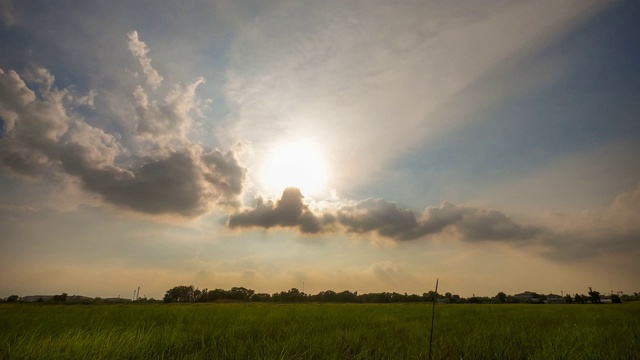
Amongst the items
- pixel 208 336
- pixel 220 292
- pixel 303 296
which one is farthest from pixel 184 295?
pixel 208 336

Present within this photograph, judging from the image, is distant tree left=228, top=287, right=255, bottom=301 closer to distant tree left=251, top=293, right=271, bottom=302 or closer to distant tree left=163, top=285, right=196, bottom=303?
distant tree left=251, top=293, right=271, bottom=302

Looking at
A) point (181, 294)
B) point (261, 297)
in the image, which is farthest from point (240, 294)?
point (181, 294)

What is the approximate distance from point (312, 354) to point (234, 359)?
3.12 ft

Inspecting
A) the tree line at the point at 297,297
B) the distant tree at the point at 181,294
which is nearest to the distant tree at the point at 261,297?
the tree line at the point at 297,297

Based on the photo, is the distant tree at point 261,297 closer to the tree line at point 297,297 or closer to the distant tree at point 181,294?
the tree line at point 297,297

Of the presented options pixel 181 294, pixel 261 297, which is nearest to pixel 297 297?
pixel 261 297

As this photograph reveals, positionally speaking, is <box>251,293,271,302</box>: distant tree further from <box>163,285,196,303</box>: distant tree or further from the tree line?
<box>163,285,196,303</box>: distant tree

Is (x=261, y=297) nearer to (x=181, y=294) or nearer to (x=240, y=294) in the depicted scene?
(x=240, y=294)

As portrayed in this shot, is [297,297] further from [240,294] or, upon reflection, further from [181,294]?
[181,294]

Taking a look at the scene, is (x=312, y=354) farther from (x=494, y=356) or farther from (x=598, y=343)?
(x=598, y=343)

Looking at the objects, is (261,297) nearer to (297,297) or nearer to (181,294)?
(297,297)

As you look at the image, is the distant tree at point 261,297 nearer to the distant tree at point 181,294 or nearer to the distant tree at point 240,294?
the distant tree at point 240,294

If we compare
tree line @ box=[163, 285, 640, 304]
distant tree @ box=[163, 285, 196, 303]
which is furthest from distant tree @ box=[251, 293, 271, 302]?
distant tree @ box=[163, 285, 196, 303]

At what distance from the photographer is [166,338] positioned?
13.8 ft
